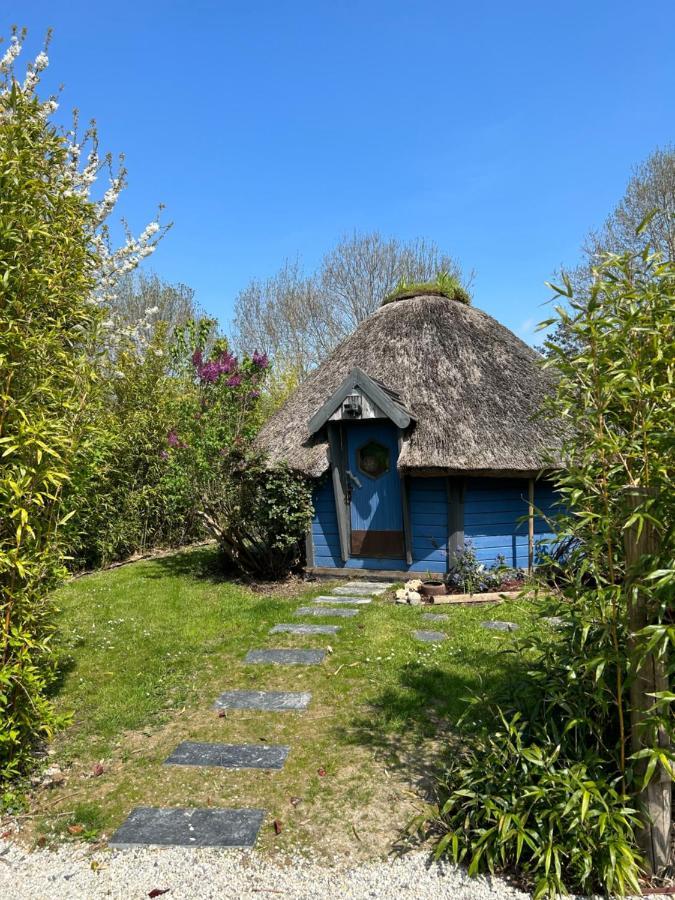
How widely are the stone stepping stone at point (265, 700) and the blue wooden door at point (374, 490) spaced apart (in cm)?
474

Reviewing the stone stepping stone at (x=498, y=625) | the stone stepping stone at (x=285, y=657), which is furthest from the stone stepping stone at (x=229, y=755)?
the stone stepping stone at (x=498, y=625)

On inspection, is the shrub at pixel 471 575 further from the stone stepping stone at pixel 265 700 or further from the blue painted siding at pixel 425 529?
the stone stepping stone at pixel 265 700

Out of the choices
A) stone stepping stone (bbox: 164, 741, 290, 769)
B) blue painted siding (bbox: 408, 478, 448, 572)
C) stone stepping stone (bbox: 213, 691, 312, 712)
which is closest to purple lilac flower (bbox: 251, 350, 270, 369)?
blue painted siding (bbox: 408, 478, 448, 572)

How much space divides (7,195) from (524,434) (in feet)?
25.9

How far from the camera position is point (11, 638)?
3852 mm

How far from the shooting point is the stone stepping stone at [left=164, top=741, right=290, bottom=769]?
4.24 metres

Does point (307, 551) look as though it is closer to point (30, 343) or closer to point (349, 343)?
point (349, 343)

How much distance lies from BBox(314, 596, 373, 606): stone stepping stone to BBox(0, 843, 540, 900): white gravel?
5.10 metres

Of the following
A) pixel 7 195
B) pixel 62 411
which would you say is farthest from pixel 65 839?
pixel 7 195

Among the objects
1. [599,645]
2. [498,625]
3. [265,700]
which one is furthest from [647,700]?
[498,625]

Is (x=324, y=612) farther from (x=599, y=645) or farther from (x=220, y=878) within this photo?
(x=599, y=645)

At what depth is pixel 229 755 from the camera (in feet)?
14.3

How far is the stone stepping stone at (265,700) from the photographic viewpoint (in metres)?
5.12

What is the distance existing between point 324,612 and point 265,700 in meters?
2.68
